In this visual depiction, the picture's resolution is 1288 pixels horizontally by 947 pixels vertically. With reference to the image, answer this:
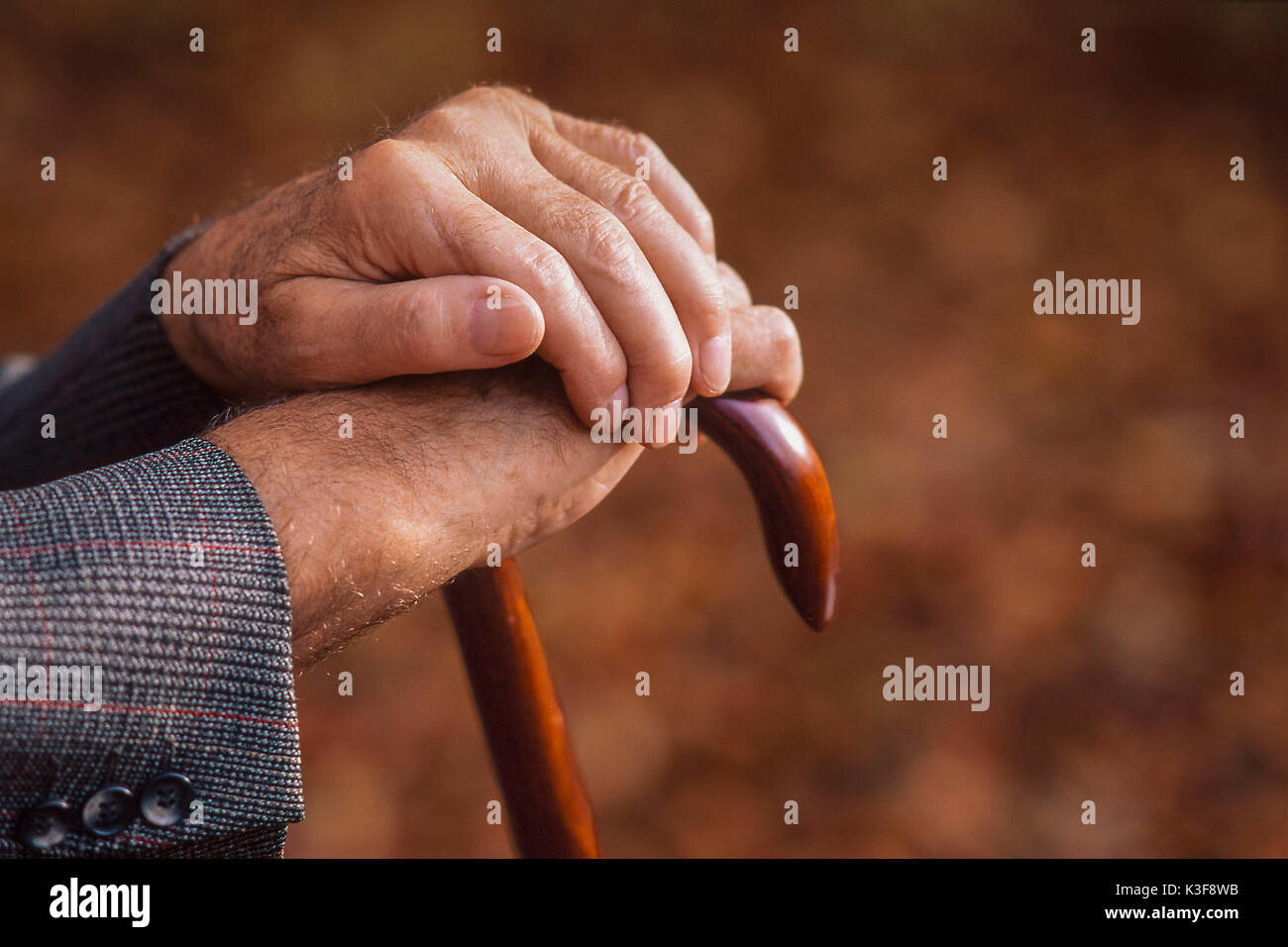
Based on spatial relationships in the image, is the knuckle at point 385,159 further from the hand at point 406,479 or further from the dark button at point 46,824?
the dark button at point 46,824

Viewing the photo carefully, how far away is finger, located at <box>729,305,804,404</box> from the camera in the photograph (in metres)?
0.68

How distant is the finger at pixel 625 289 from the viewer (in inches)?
22.8

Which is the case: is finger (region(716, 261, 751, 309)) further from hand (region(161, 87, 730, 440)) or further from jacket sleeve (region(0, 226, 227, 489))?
jacket sleeve (region(0, 226, 227, 489))

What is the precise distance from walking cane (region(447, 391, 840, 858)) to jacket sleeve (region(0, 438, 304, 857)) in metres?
0.15

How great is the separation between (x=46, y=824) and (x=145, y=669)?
7 cm

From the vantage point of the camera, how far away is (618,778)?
2.29 m

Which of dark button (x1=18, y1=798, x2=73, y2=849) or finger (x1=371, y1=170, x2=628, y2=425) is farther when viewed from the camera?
finger (x1=371, y1=170, x2=628, y2=425)

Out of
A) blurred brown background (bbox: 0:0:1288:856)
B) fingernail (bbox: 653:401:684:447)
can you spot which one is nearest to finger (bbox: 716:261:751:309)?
fingernail (bbox: 653:401:684:447)

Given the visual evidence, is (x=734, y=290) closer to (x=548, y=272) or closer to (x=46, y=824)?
(x=548, y=272)

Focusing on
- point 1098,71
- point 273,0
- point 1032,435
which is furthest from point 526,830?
point 1098,71

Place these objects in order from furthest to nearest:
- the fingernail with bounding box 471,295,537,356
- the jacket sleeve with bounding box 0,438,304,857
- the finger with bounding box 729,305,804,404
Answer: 1. the finger with bounding box 729,305,804,404
2. the fingernail with bounding box 471,295,537,356
3. the jacket sleeve with bounding box 0,438,304,857

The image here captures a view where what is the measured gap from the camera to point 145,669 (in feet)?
1.54

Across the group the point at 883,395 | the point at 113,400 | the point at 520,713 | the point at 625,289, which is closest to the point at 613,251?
the point at 625,289

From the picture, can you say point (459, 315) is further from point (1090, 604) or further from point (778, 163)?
point (778, 163)
